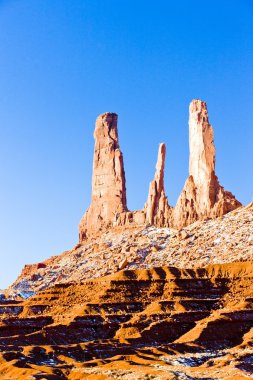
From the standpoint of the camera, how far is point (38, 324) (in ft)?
409

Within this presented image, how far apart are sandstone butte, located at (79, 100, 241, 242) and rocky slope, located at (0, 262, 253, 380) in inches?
981

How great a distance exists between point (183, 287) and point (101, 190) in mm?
63364

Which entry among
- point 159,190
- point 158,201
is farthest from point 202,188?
point 159,190

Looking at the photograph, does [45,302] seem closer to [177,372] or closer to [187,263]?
[187,263]

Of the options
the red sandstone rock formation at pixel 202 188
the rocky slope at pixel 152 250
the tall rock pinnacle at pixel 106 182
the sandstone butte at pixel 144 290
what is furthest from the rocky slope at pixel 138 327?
the tall rock pinnacle at pixel 106 182

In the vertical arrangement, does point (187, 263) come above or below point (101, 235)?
below

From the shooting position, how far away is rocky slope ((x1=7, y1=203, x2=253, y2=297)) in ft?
480

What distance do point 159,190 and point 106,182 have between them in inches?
848

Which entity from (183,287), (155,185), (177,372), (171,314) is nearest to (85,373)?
(177,372)

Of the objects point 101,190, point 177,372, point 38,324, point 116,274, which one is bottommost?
point 177,372

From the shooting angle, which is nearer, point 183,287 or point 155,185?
point 183,287

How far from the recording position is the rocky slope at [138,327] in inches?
3757

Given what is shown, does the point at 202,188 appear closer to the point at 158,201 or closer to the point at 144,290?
the point at 158,201

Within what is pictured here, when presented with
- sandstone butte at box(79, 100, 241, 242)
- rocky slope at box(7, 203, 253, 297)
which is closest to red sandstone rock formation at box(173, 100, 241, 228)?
sandstone butte at box(79, 100, 241, 242)
